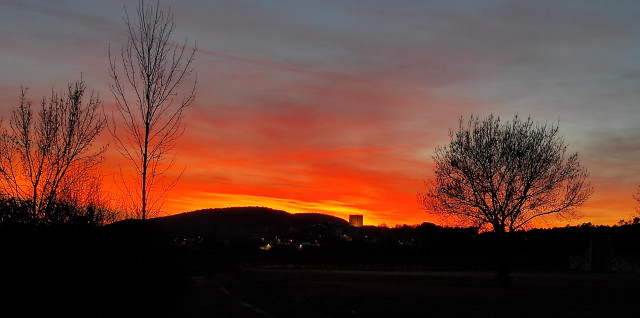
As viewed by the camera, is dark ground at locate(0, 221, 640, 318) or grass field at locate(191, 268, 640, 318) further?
grass field at locate(191, 268, 640, 318)

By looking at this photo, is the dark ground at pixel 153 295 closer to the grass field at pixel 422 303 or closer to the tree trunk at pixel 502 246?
the grass field at pixel 422 303

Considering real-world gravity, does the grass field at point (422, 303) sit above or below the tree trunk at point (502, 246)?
below

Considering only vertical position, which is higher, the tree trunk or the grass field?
the tree trunk

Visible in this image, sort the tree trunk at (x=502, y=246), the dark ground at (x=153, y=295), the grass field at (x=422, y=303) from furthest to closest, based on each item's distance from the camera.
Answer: the tree trunk at (x=502, y=246) → the grass field at (x=422, y=303) → the dark ground at (x=153, y=295)

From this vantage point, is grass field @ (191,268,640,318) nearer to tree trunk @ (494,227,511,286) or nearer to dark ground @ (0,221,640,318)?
dark ground @ (0,221,640,318)

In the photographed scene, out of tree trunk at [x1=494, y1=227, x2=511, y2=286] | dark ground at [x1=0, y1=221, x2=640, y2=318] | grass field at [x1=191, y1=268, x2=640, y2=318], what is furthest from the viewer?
tree trunk at [x1=494, y1=227, x2=511, y2=286]

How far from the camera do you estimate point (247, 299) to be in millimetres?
40531

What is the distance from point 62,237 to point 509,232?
47108mm

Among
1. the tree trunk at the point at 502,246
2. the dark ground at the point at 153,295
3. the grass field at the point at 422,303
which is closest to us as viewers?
the dark ground at the point at 153,295

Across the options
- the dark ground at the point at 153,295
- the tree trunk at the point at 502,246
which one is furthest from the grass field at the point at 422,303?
the tree trunk at the point at 502,246

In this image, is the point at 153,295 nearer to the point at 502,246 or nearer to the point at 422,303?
the point at 422,303

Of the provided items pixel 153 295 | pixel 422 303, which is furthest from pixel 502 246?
pixel 153 295

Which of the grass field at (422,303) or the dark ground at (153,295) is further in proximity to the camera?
the grass field at (422,303)

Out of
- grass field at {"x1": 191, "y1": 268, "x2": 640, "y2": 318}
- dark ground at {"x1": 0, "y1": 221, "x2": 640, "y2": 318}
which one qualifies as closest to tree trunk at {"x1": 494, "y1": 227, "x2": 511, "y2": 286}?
grass field at {"x1": 191, "y1": 268, "x2": 640, "y2": 318}
